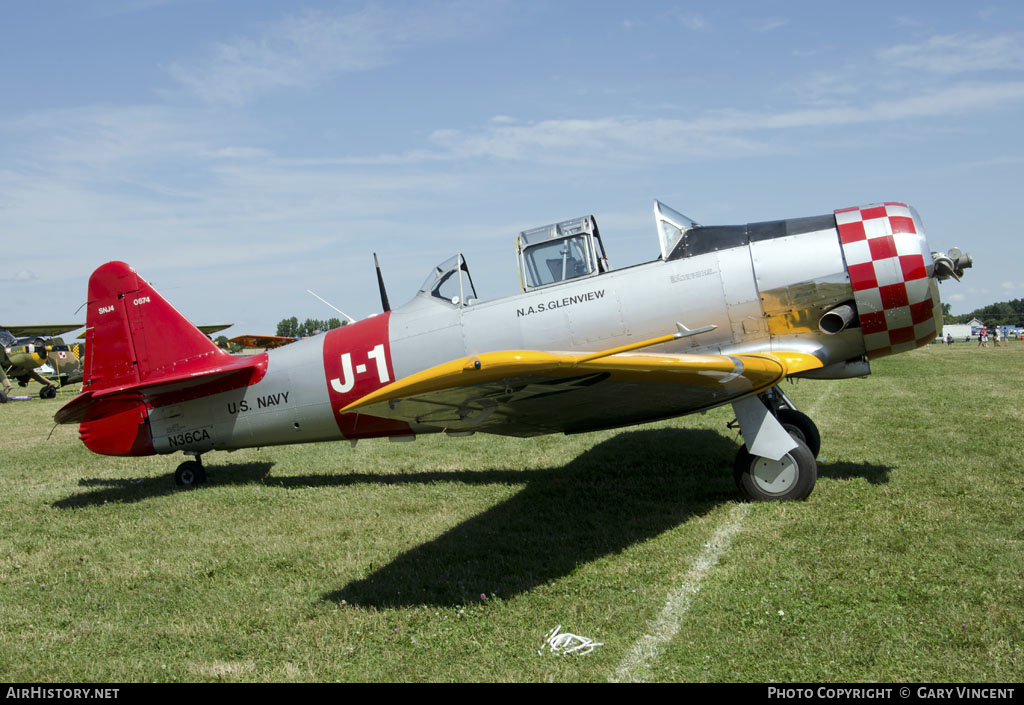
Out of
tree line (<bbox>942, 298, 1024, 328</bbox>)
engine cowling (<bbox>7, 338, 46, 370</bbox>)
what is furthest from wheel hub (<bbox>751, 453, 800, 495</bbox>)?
tree line (<bbox>942, 298, 1024, 328</bbox>)

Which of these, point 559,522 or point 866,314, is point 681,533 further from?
point 866,314

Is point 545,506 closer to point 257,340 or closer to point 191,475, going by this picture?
point 191,475

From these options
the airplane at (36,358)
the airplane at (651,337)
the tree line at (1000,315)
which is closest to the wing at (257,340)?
the airplane at (36,358)

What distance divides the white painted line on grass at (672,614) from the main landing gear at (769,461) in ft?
1.93

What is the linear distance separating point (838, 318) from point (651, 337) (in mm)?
1512

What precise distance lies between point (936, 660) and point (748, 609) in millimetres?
893

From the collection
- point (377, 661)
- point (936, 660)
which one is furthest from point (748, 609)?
point (377, 661)

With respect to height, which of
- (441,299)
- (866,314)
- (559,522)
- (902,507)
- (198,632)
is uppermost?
(441,299)

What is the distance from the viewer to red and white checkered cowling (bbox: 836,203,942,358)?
543 centimetres

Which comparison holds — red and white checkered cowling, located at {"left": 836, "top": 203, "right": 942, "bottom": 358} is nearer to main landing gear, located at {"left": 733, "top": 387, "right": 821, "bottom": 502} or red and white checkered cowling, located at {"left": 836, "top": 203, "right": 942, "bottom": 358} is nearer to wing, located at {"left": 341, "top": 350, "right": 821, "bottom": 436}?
wing, located at {"left": 341, "top": 350, "right": 821, "bottom": 436}

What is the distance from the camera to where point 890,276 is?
17.8 feet

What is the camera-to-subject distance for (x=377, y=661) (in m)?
3.39

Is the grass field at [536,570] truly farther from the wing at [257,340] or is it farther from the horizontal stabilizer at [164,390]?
the wing at [257,340]

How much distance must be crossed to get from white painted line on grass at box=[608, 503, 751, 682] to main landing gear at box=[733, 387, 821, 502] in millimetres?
587
